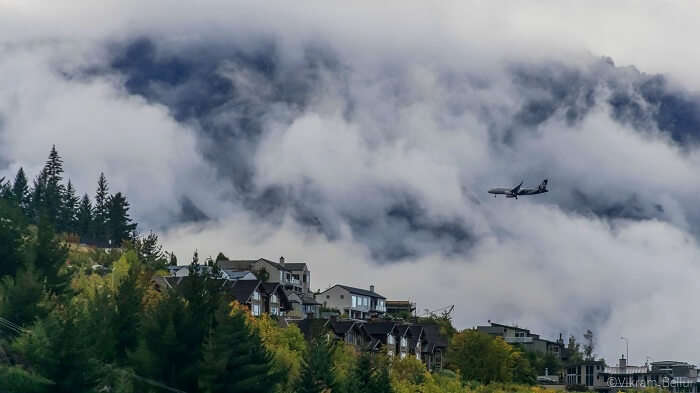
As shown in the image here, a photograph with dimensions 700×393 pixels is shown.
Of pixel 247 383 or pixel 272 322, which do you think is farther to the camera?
pixel 272 322

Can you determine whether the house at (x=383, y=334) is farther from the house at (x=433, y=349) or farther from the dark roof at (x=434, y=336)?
the dark roof at (x=434, y=336)

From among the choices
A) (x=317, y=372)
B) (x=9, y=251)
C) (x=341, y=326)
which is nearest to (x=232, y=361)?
(x=317, y=372)

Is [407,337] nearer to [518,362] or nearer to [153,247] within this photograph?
[518,362]

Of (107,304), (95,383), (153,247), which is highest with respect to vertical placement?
(153,247)

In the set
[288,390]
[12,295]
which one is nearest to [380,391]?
[288,390]

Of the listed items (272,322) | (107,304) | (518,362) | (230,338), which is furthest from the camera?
(518,362)

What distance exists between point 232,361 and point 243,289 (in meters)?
75.3

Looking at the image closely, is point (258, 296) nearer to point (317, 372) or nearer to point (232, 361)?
point (317, 372)

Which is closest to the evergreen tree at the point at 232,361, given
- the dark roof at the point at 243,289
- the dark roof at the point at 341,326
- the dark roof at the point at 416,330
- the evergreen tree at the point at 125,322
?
the evergreen tree at the point at 125,322

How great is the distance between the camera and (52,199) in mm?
185375

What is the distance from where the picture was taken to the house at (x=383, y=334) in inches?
6457

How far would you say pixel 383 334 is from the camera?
16688cm

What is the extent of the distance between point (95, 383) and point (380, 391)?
3570 centimetres

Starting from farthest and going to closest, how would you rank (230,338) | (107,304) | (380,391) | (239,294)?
(239,294) → (380,391) → (107,304) → (230,338)
